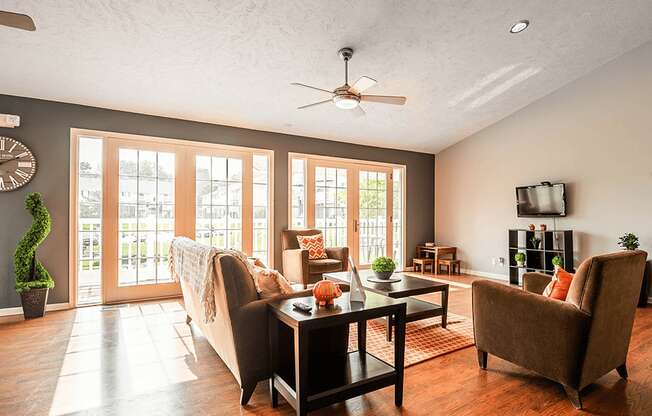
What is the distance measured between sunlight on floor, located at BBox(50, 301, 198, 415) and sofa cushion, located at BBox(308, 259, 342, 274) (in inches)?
74.5

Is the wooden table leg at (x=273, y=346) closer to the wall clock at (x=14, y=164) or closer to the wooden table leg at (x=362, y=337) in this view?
the wooden table leg at (x=362, y=337)

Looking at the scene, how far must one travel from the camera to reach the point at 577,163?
17.6 ft

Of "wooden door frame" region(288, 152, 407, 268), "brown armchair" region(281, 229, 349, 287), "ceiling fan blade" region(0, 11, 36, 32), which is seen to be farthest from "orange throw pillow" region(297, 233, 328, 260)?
"ceiling fan blade" region(0, 11, 36, 32)

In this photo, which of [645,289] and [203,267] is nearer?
[203,267]

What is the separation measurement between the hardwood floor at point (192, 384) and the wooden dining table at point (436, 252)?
11.6 feet

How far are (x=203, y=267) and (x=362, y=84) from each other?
2.13 m

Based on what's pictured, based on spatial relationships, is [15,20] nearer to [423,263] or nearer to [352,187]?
[352,187]

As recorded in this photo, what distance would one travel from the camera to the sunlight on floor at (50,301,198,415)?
7.63 feet

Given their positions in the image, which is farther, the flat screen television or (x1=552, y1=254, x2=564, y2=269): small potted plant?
the flat screen television

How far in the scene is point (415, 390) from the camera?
235 centimetres

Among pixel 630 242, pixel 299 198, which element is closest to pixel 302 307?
pixel 299 198

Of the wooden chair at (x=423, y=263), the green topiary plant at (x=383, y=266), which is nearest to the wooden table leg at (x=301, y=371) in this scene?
the green topiary plant at (x=383, y=266)

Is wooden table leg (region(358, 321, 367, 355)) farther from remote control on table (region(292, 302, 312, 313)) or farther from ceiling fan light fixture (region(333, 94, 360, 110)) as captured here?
ceiling fan light fixture (region(333, 94, 360, 110))

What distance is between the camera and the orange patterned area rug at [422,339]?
9.64ft
